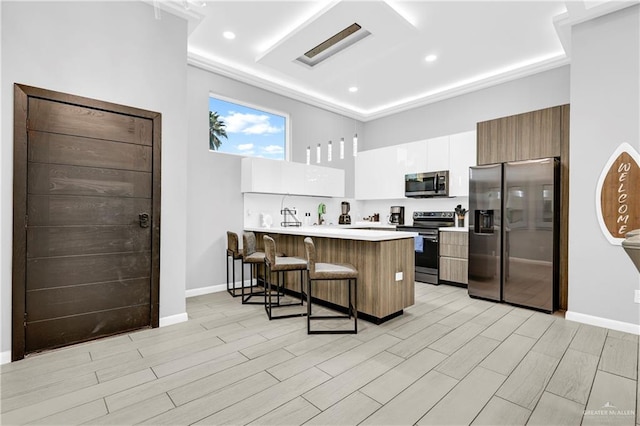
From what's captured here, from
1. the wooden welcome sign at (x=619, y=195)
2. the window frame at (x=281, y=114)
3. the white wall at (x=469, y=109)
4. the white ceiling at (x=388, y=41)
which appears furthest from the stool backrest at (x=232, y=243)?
the wooden welcome sign at (x=619, y=195)

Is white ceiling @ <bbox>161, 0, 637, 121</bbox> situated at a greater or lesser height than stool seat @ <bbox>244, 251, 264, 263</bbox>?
greater

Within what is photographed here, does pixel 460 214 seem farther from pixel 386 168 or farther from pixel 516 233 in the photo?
pixel 386 168

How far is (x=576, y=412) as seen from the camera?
1798 millimetres

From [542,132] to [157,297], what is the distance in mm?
4814

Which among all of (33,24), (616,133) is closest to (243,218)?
(33,24)

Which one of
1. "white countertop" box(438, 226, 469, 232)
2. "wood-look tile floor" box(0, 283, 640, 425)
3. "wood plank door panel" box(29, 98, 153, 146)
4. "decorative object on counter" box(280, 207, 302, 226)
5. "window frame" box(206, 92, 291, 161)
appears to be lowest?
"wood-look tile floor" box(0, 283, 640, 425)

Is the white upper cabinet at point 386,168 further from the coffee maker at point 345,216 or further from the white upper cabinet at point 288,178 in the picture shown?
the white upper cabinet at point 288,178

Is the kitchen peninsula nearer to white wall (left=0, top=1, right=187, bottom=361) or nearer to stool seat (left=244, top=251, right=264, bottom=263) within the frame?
stool seat (left=244, top=251, right=264, bottom=263)

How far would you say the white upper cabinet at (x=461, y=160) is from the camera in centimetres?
493

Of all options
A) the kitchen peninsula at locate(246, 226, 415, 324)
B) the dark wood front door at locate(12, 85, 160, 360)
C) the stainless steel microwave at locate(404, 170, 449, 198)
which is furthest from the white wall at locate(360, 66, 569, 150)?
the dark wood front door at locate(12, 85, 160, 360)

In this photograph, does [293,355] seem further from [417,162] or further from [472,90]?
[472,90]

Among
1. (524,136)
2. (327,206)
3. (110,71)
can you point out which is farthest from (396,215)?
(110,71)

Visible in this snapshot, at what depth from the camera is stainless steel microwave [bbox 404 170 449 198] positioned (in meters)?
5.14

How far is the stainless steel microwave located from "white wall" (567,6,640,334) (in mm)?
1908
